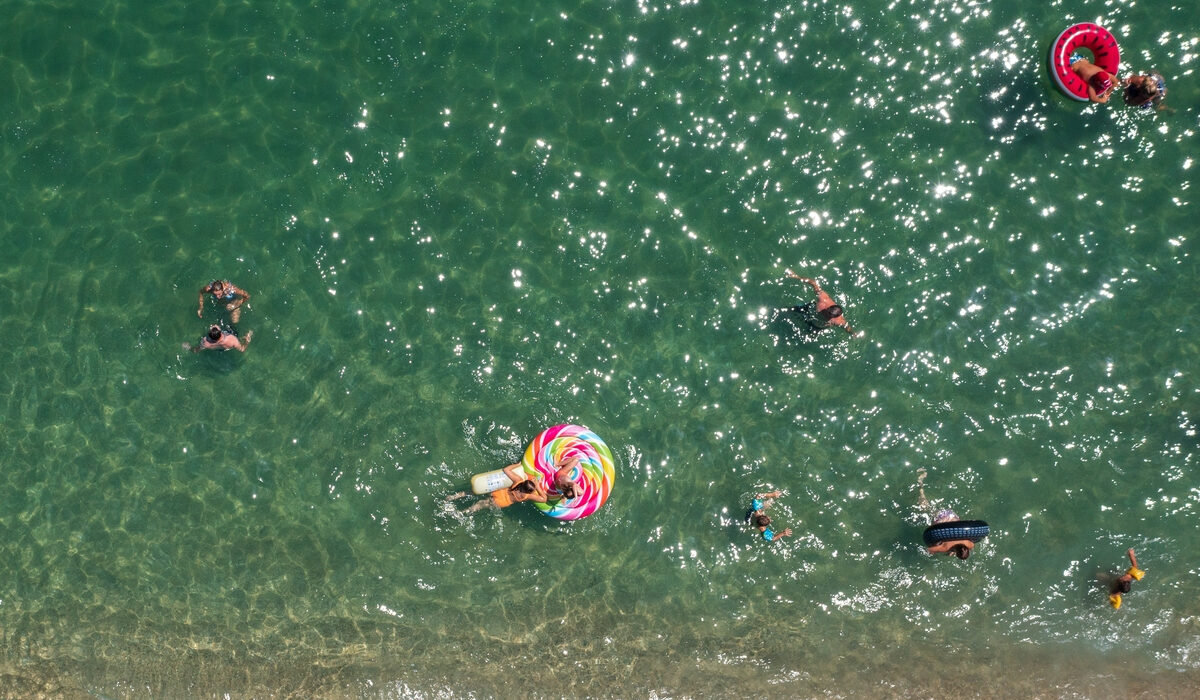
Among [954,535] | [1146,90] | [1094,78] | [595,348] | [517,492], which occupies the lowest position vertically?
[954,535]

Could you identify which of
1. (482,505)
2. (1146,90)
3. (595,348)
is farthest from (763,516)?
(1146,90)

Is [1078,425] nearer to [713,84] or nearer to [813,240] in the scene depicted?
[813,240]

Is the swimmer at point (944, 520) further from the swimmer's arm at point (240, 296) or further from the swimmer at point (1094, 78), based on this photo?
the swimmer's arm at point (240, 296)

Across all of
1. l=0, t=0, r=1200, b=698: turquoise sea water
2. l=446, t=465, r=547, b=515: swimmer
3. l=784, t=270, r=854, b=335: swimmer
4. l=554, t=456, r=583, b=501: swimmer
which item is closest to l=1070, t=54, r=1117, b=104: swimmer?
l=0, t=0, r=1200, b=698: turquoise sea water

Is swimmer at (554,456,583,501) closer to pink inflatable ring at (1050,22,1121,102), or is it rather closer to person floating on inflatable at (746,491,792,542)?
person floating on inflatable at (746,491,792,542)

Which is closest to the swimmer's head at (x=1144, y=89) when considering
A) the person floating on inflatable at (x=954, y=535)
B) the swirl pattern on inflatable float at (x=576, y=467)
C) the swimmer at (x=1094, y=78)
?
the swimmer at (x=1094, y=78)

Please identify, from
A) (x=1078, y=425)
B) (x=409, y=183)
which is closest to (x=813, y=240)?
(x=1078, y=425)

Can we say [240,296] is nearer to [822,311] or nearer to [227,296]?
[227,296]
